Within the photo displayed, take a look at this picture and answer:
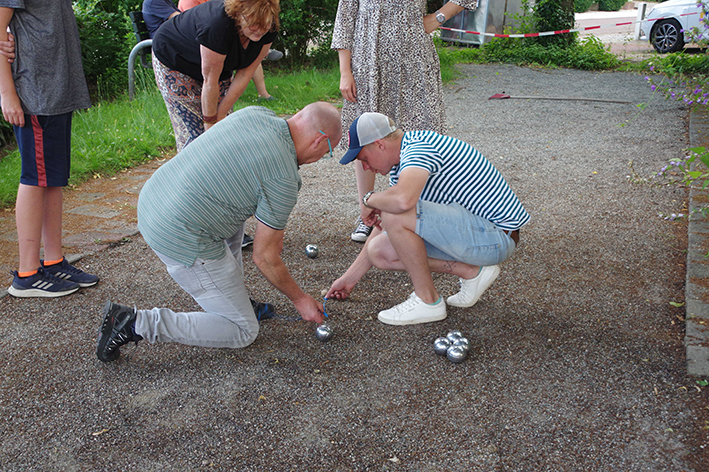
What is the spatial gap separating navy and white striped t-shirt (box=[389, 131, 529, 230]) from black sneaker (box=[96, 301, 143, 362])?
4.95 feet

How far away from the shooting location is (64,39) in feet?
11.3

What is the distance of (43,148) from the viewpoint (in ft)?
11.2

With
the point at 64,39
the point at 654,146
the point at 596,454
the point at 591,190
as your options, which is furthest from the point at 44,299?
the point at 654,146

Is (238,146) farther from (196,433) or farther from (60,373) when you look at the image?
(60,373)

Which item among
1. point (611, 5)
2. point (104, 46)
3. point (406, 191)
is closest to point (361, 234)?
point (406, 191)

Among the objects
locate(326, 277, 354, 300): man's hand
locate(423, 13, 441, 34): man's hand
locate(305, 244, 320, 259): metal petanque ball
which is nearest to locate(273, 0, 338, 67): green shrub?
locate(423, 13, 441, 34): man's hand

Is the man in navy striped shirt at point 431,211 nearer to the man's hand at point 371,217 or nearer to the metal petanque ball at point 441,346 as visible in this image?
the man's hand at point 371,217

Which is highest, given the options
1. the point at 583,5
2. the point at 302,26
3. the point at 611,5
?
the point at 611,5

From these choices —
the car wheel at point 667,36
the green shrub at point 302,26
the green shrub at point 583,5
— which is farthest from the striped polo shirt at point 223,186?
the green shrub at point 583,5

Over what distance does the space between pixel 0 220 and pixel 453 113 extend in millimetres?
6186

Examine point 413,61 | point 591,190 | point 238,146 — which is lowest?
point 591,190

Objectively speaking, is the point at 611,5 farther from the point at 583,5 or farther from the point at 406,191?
the point at 406,191

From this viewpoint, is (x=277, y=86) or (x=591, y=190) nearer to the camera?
(x=591, y=190)

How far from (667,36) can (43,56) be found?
15.0m
